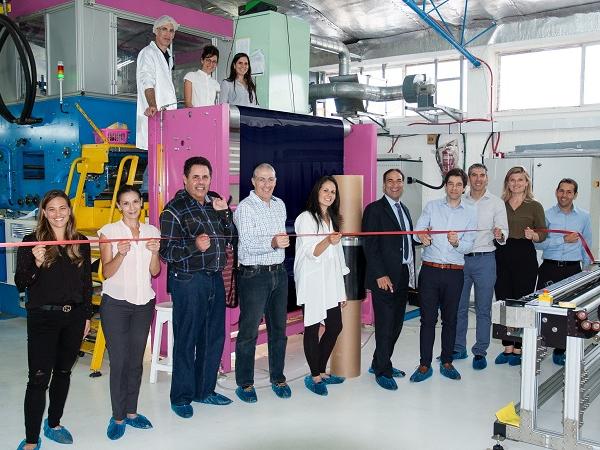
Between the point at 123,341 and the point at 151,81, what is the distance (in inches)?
94.9

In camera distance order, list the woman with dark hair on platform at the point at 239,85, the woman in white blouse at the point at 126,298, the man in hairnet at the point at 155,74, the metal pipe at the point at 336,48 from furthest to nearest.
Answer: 1. the metal pipe at the point at 336,48
2. the woman with dark hair on platform at the point at 239,85
3. the man in hairnet at the point at 155,74
4. the woman in white blouse at the point at 126,298

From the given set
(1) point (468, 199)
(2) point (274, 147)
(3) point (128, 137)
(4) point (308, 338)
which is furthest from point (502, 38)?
(4) point (308, 338)

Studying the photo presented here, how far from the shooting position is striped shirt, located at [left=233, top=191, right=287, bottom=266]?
12.6 ft

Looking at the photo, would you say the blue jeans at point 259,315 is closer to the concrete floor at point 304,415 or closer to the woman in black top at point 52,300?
the concrete floor at point 304,415

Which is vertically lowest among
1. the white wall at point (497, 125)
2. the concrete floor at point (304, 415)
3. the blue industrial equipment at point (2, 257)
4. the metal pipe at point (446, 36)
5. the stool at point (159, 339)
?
the concrete floor at point (304, 415)

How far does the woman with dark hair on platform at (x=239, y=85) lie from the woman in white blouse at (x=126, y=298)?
209cm

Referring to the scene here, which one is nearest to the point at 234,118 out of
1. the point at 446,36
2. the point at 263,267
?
the point at 263,267

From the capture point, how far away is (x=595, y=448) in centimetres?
296

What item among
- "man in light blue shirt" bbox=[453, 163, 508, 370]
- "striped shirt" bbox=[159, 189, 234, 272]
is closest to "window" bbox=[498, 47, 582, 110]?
"man in light blue shirt" bbox=[453, 163, 508, 370]

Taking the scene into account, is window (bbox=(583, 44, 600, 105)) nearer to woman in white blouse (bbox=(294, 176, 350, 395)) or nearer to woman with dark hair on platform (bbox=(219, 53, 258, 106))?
woman with dark hair on platform (bbox=(219, 53, 258, 106))

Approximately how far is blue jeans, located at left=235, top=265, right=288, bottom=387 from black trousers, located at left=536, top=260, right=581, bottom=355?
2.29 m

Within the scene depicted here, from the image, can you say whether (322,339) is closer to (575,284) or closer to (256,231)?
(256,231)

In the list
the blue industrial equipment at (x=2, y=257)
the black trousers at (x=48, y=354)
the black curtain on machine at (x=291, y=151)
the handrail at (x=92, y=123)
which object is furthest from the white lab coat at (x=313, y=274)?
the blue industrial equipment at (x=2, y=257)

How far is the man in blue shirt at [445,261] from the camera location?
14.4 ft
